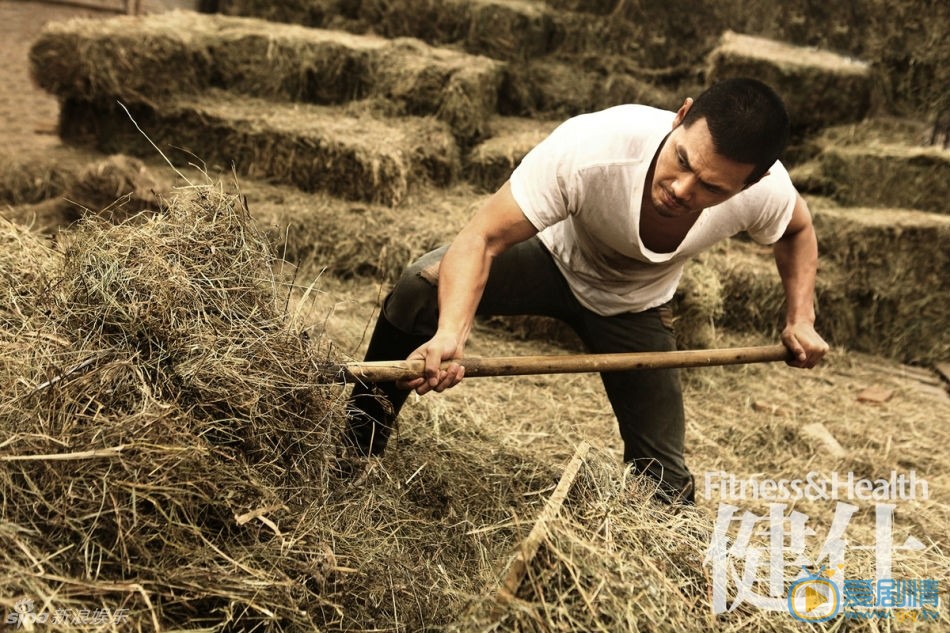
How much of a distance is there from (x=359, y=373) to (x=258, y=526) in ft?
1.75

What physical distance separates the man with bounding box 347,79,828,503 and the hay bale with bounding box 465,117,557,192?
2.71 m

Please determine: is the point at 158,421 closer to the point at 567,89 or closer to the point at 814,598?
the point at 814,598

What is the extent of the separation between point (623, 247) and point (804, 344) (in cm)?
83

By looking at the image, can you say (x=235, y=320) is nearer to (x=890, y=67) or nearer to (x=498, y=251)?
(x=498, y=251)

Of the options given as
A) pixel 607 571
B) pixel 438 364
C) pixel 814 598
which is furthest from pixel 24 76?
pixel 814 598

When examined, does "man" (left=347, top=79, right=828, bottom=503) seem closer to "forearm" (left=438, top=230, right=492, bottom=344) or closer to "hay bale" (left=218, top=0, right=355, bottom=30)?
"forearm" (left=438, top=230, right=492, bottom=344)

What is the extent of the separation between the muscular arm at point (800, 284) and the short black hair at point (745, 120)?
2.22 feet

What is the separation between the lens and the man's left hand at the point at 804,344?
3.24 meters

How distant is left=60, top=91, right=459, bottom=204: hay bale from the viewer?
18.6ft

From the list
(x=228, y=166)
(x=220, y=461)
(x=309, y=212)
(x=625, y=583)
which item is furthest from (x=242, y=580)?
(x=228, y=166)

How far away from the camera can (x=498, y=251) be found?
2.81m

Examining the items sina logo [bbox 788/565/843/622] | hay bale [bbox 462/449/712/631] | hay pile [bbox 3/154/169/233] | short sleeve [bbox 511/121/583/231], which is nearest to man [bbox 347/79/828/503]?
short sleeve [bbox 511/121/583/231]

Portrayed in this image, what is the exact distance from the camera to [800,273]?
3363 mm

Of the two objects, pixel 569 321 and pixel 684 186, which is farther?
pixel 569 321
